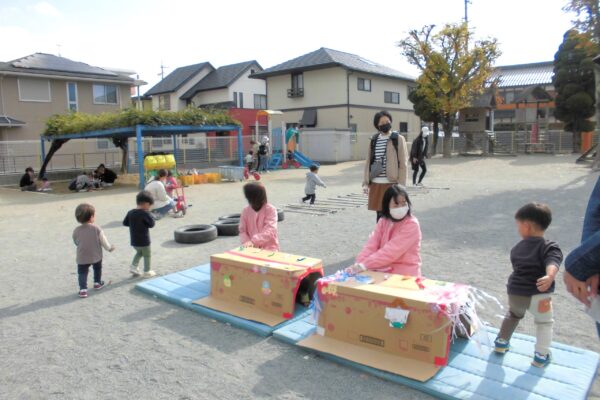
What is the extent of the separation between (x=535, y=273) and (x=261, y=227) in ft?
9.32

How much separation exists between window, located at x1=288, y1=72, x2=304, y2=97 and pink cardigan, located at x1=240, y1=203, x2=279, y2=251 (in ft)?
97.2

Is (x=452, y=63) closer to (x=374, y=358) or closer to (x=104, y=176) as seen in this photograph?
(x=104, y=176)

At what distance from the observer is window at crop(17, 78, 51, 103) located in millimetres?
25156

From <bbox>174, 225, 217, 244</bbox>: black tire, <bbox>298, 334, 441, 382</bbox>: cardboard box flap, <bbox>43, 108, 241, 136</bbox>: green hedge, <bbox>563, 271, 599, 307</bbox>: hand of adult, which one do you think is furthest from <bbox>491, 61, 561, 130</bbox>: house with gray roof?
<bbox>563, 271, 599, 307</bbox>: hand of adult

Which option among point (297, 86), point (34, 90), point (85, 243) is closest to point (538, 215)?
point (85, 243)

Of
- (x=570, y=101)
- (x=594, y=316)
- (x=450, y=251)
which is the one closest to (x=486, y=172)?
(x=570, y=101)

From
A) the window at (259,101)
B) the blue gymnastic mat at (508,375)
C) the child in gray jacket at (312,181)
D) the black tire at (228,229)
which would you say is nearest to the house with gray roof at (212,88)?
the window at (259,101)

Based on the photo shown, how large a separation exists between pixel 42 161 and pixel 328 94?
61.0 feet

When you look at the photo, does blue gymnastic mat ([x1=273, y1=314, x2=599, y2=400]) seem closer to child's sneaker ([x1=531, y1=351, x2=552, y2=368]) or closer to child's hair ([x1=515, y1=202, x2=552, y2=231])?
child's sneaker ([x1=531, y1=351, x2=552, y2=368])

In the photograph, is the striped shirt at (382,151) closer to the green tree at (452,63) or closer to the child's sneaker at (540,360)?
the child's sneaker at (540,360)

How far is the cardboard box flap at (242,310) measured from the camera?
4174mm

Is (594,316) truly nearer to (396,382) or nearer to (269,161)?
(396,382)

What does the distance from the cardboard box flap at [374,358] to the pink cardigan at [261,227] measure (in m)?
1.48

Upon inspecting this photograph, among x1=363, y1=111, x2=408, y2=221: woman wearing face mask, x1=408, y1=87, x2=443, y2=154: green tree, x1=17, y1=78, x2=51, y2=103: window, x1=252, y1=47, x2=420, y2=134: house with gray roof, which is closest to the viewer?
x1=363, y1=111, x2=408, y2=221: woman wearing face mask
